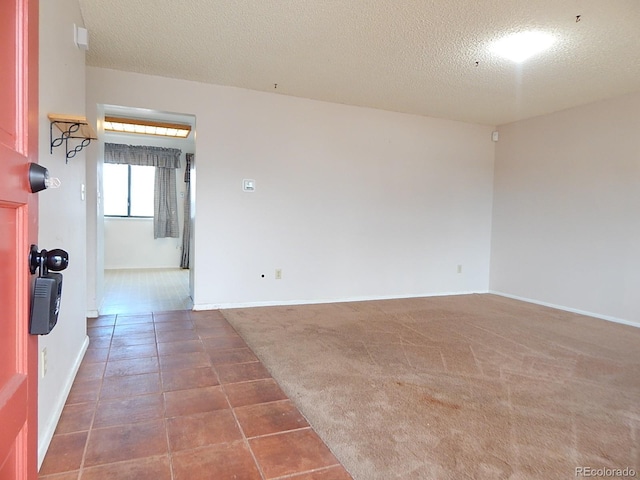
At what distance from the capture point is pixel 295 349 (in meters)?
2.89

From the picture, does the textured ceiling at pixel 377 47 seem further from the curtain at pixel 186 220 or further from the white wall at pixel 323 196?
the curtain at pixel 186 220

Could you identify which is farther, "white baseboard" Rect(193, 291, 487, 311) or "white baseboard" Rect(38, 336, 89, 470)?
"white baseboard" Rect(193, 291, 487, 311)

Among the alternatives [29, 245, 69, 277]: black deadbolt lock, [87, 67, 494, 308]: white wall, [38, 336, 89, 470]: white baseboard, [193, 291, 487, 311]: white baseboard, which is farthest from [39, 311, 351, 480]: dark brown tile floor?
[87, 67, 494, 308]: white wall

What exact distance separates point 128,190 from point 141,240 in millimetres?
1013

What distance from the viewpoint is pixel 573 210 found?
14.5ft

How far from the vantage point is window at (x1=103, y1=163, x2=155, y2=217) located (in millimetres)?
7258

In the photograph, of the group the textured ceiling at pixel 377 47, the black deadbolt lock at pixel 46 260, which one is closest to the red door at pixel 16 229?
the black deadbolt lock at pixel 46 260

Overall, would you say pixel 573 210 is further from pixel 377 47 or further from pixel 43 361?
pixel 43 361

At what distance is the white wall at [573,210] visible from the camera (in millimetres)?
3936

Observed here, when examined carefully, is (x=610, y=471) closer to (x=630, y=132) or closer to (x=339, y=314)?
(x=339, y=314)

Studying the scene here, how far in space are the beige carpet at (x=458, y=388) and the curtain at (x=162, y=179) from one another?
167 inches

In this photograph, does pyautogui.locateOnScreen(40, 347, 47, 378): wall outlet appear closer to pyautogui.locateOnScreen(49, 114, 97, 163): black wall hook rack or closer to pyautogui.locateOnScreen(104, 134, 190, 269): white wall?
pyautogui.locateOnScreen(49, 114, 97, 163): black wall hook rack

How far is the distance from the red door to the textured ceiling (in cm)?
210

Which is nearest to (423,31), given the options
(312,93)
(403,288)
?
(312,93)
